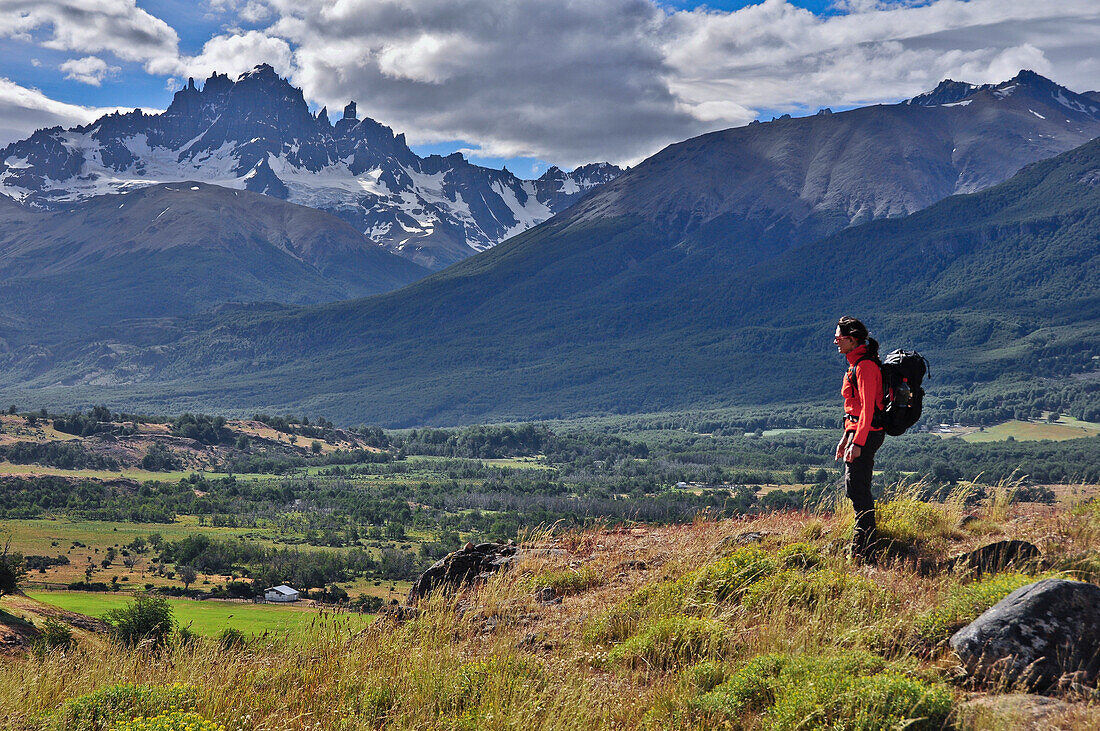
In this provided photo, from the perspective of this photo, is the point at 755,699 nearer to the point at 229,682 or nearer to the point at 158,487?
the point at 229,682

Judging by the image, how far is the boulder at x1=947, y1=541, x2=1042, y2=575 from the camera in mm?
9273

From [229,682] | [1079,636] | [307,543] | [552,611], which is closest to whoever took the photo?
[1079,636]

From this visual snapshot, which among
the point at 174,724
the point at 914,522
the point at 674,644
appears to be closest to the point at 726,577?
A: the point at 674,644

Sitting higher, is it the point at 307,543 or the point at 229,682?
the point at 229,682

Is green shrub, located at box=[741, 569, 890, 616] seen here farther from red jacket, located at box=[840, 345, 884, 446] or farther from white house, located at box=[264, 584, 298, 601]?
white house, located at box=[264, 584, 298, 601]

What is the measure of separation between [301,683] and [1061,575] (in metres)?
8.15

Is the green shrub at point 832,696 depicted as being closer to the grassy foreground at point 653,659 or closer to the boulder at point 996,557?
the grassy foreground at point 653,659

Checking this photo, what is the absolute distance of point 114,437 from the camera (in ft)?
552

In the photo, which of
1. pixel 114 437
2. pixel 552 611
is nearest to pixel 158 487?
pixel 114 437

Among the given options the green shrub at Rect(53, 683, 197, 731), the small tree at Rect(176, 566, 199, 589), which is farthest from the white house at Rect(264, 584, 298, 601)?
the green shrub at Rect(53, 683, 197, 731)

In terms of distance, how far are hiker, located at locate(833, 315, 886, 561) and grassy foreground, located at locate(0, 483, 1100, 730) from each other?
0.47 meters

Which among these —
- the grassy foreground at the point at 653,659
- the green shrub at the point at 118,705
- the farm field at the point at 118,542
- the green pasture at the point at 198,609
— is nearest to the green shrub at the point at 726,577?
the grassy foreground at the point at 653,659

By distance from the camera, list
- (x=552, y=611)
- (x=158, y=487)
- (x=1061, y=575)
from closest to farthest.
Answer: (x=1061, y=575) < (x=552, y=611) < (x=158, y=487)

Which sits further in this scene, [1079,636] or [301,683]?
[301,683]
